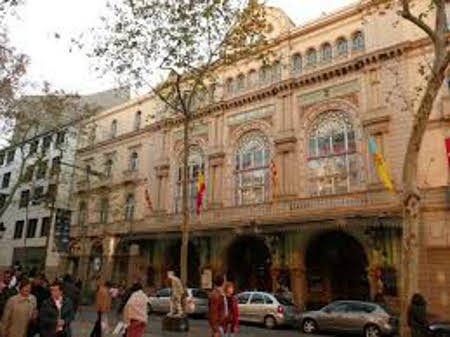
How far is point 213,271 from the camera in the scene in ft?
82.7

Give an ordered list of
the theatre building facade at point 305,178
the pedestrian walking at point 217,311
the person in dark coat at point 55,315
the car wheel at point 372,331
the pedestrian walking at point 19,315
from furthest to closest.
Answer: the theatre building facade at point 305,178
the car wheel at point 372,331
the pedestrian walking at point 217,311
the person in dark coat at point 55,315
the pedestrian walking at point 19,315

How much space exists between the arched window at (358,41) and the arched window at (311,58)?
2332 millimetres

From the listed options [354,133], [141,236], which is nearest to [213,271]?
[141,236]

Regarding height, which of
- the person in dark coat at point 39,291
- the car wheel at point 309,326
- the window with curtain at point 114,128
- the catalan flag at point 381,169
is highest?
the window with curtain at point 114,128

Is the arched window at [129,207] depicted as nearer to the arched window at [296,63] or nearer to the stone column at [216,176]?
the stone column at [216,176]

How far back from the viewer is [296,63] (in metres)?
25.9

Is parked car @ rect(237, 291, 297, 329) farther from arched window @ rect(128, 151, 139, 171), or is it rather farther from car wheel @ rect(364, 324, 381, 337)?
arched window @ rect(128, 151, 139, 171)

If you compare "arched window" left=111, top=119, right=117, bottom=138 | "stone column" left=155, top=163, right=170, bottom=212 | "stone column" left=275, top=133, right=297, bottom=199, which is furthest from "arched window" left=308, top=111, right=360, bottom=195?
"arched window" left=111, top=119, right=117, bottom=138

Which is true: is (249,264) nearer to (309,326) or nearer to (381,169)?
(309,326)

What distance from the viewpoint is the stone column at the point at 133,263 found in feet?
99.1

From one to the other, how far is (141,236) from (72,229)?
11.9m

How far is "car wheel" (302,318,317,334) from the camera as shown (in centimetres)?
1697

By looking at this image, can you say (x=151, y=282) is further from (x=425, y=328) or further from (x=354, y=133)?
(x=425, y=328)

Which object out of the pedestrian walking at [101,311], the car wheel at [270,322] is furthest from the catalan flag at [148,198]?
the pedestrian walking at [101,311]
